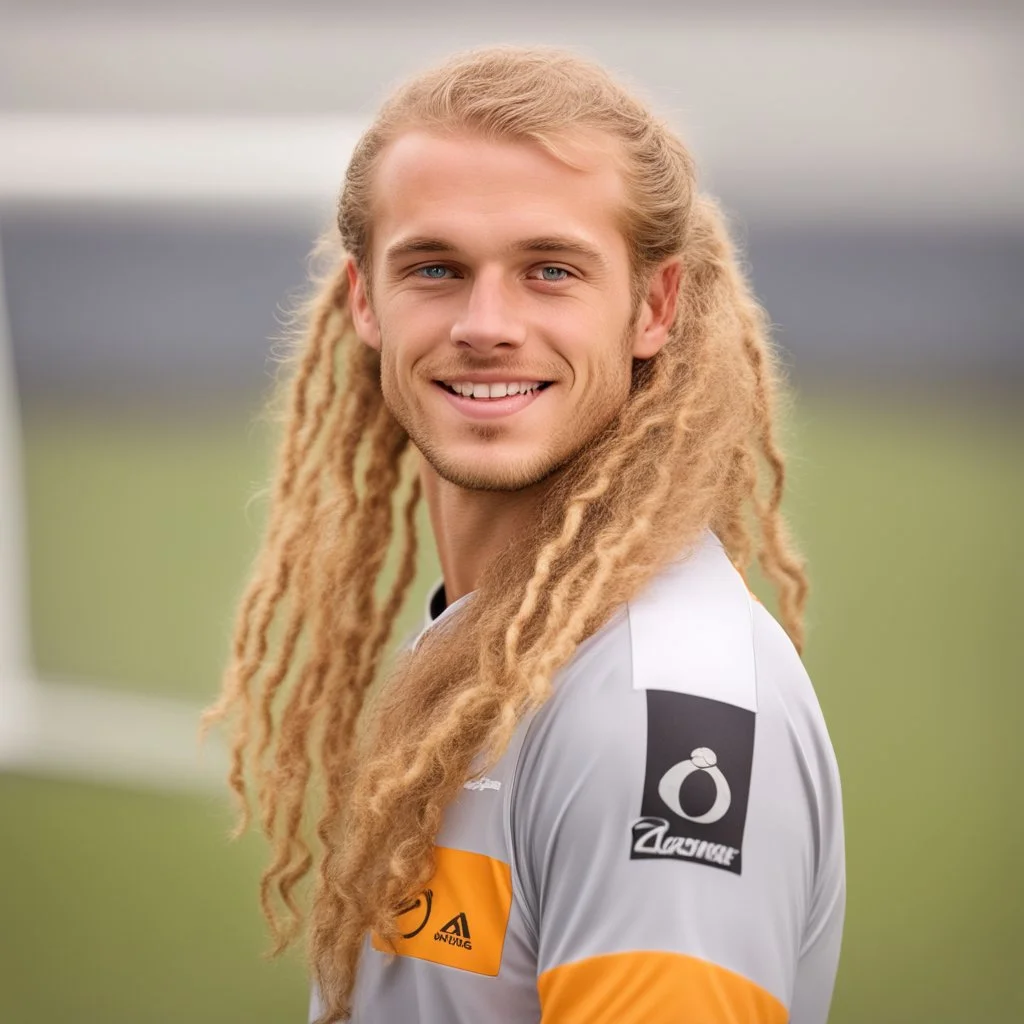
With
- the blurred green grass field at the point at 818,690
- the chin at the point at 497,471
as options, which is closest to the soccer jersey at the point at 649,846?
the chin at the point at 497,471

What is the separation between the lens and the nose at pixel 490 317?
5.01 feet

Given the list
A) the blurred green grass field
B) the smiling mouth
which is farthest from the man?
the blurred green grass field

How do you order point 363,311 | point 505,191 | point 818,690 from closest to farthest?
1. point 505,191
2. point 363,311
3. point 818,690

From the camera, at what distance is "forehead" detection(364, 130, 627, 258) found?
4.96 ft

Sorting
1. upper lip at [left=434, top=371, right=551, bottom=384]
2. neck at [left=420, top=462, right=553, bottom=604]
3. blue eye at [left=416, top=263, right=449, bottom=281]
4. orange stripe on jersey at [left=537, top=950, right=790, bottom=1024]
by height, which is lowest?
orange stripe on jersey at [left=537, top=950, right=790, bottom=1024]

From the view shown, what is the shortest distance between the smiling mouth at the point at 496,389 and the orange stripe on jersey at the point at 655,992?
674 millimetres

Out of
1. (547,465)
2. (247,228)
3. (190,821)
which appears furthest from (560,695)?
(247,228)

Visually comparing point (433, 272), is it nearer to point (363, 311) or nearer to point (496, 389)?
point (496, 389)

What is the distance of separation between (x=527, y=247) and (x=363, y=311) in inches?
16.4

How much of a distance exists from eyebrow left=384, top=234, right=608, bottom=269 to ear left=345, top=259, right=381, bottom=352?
0.22 metres

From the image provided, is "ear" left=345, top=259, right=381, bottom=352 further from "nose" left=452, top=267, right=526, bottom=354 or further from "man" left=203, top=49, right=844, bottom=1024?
"nose" left=452, top=267, right=526, bottom=354

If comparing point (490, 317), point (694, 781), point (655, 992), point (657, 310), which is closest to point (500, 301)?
point (490, 317)

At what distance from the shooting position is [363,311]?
1.86m

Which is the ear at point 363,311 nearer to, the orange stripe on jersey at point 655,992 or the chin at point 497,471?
the chin at point 497,471
